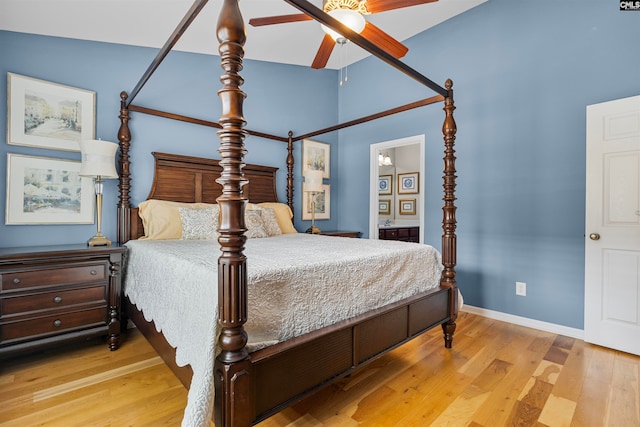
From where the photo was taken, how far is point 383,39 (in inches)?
93.6

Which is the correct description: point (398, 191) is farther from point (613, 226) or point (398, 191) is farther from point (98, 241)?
point (98, 241)

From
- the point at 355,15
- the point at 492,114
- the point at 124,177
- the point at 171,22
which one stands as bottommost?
the point at 124,177

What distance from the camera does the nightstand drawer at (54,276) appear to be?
1982 millimetres

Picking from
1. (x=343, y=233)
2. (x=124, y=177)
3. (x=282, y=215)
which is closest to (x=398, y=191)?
(x=343, y=233)

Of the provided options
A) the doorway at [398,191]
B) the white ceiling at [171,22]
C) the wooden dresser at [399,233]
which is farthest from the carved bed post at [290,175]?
the doorway at [398,191]

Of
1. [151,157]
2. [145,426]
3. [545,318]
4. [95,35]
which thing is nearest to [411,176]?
[545,318]

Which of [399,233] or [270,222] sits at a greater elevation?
[270,222]

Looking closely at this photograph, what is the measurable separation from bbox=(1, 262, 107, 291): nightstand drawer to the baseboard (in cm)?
354

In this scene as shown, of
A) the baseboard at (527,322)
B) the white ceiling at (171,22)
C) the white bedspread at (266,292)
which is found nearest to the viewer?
the white bedspread at (266,292)

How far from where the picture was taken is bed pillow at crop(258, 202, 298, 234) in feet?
12.2

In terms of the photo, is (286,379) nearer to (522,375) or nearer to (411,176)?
(522,375)

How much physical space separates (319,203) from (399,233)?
1678mm

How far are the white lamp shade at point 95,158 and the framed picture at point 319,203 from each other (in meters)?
2.35

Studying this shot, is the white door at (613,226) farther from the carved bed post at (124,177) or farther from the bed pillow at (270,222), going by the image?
the carved bed post at (124,177)
